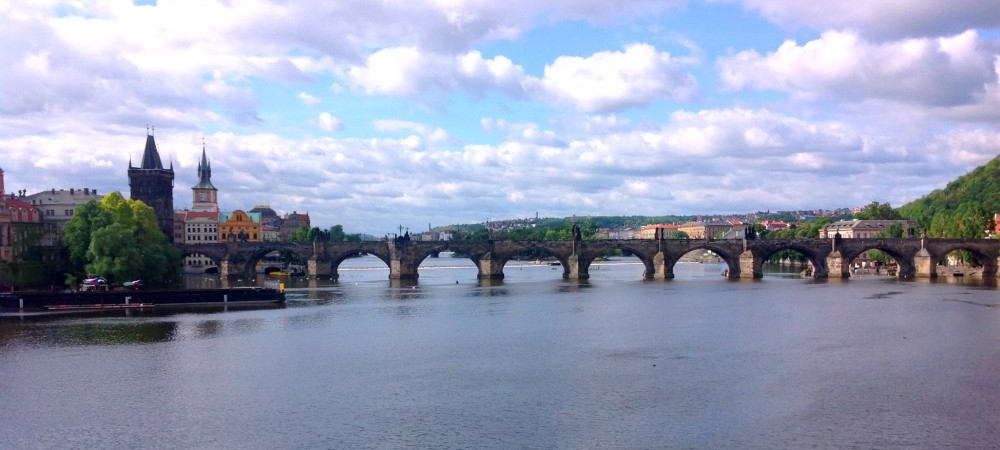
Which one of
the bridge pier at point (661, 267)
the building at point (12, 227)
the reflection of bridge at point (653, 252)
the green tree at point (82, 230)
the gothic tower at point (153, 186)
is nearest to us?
the building at point (12, 227)

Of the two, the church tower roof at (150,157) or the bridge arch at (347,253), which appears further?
the church tower roof at (150,157)

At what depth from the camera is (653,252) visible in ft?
315

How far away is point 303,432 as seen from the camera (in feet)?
82.9

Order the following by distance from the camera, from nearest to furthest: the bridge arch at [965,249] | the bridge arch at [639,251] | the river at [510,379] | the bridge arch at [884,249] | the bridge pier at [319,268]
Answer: the river at [510,379] → the bridge arch at [965,249] → the bridge arch at [884,249] → the bridge arch at [639,251] → the bridge pier at [319,268]

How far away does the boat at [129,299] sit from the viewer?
205 feet

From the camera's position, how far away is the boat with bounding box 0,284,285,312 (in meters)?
62.4

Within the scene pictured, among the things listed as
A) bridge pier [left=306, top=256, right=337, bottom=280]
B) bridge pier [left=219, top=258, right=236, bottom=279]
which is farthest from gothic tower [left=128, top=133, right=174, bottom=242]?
bridge pier [left=306, top=256, right=337, bottom=280]

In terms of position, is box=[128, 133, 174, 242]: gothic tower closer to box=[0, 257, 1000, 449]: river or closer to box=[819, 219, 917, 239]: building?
box=[0, 257, 1000, 449]: river

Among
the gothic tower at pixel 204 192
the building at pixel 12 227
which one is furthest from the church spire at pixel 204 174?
the building at pixel 12 227

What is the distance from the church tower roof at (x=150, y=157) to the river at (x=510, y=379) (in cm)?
6151

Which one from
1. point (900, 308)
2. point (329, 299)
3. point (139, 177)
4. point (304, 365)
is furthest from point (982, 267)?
point (139, 177)

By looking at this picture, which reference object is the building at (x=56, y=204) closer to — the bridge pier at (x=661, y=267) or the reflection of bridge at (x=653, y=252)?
the reflection of bridge at (x=653, y=252)

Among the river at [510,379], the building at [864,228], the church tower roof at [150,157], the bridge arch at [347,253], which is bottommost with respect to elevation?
the river at [510,379]

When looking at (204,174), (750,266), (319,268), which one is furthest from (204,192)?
(750,266)
